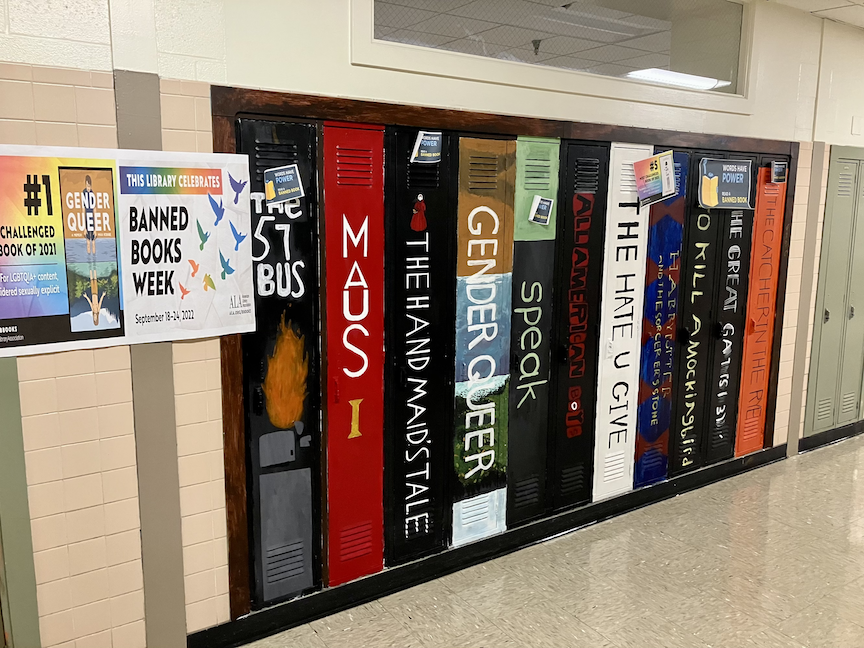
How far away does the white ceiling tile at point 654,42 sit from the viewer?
399cm

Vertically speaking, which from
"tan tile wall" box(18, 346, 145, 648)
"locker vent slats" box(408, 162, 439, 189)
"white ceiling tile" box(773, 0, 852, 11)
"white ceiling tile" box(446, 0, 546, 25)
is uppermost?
"white ceiling tile" box(773, 0, 852, 11)

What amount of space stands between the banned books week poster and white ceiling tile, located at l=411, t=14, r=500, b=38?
1164mm

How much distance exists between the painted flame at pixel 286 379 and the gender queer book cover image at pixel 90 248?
0.66 metres

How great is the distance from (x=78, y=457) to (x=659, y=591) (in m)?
2.84

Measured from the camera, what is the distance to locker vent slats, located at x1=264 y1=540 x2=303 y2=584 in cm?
296

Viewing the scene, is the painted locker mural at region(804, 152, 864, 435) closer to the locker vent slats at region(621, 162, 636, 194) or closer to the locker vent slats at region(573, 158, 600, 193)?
the locker vent slats at region(621, 162, 636, 194)

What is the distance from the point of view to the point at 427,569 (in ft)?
11.3

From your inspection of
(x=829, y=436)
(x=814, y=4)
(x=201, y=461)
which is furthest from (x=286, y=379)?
(x=829, y=436)

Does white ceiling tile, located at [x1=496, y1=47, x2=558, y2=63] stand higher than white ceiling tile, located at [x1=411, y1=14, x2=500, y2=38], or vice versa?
white ceiling tile, located at [x1=411, y1=14, x2=500, y2=38]

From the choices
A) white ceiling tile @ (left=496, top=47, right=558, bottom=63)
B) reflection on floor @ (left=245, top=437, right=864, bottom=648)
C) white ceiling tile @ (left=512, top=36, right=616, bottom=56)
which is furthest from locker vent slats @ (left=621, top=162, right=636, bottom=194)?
reflection on floor @ (left=245, top=437, right=864, bottom=648)

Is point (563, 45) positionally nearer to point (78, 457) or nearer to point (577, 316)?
point (577, 316)

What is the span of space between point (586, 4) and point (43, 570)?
3.83 meters

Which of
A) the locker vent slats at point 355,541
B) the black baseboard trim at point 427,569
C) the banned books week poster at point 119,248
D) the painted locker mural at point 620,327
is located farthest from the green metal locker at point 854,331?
the banned books week poster at point 119,248

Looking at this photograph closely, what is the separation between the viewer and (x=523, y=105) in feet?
11.2
